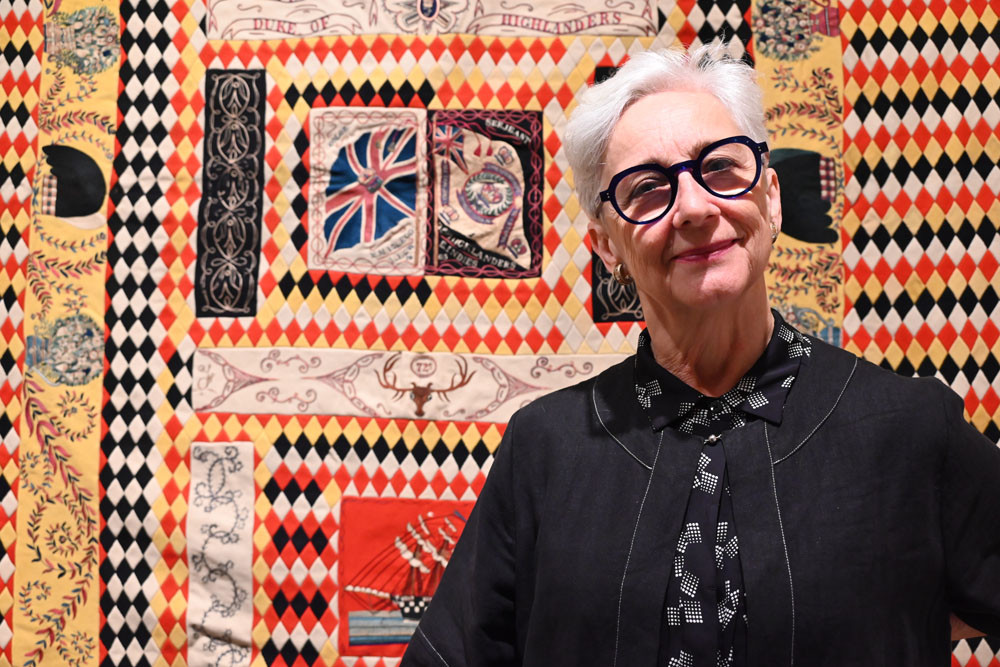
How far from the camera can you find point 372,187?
1803 mm

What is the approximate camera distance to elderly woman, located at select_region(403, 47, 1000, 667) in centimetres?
91

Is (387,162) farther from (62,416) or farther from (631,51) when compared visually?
(62,416)

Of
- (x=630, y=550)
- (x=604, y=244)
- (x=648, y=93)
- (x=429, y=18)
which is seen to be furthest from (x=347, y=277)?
(x=630, y=550)

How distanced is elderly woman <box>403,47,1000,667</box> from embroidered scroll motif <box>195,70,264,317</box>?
914mm

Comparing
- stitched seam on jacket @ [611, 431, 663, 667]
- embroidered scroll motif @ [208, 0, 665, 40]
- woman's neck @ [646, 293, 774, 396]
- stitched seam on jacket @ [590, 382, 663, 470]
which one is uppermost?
embroidered scroll motif @ [208, 0, 665, 40]

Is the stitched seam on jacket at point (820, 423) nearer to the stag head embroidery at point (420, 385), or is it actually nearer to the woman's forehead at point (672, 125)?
the woman's forehead at point (672, 125)

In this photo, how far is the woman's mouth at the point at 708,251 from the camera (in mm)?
978

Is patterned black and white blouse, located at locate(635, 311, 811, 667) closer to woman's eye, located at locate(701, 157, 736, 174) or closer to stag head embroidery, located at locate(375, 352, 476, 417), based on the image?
woman's eye, located at locate(701, 157, 736, 174)

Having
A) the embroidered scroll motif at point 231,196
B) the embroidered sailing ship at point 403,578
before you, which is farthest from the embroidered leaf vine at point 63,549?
the embroidered sailing ship at point 403,578

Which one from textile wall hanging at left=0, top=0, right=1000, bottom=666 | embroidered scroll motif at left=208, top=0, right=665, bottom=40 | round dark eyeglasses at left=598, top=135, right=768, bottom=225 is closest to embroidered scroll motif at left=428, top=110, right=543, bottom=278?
textile wall hanging at left=0, top=0, right=1000, bottom=666

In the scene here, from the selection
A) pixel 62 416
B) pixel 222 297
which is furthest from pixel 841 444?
pixel 62 416

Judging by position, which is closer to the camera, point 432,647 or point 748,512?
point 748,512

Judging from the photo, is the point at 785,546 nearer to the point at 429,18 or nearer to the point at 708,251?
the point at 708,251

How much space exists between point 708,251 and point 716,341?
0.12m
